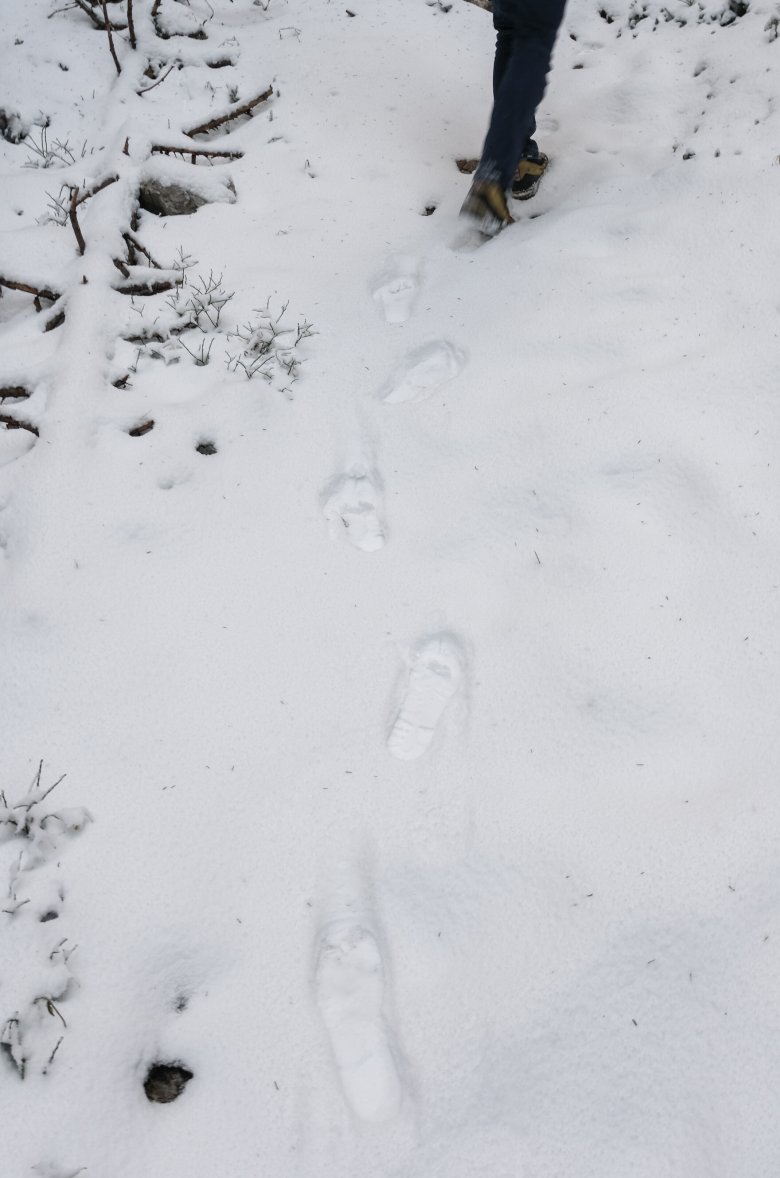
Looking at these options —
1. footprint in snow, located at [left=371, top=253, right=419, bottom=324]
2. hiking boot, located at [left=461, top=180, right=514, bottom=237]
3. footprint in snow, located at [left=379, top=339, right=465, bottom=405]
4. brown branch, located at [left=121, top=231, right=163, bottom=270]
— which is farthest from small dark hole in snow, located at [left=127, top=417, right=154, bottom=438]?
hiking boot, located at [left=461, top=180, right=514, bottom=237]

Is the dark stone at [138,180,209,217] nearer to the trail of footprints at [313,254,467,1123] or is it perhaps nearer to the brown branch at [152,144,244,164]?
the brown branch at [152,144,244,164]

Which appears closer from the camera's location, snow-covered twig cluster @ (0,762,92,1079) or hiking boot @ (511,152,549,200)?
snow-covered twig cluster @ (0,762,92,1079)

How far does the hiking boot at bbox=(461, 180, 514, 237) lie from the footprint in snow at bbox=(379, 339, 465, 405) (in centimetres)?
73

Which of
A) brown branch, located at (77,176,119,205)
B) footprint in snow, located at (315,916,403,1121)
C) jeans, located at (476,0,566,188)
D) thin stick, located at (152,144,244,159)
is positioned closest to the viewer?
footprint in snow, located at (315,916,403,1121)

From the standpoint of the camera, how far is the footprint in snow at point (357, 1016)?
1521 millimetres

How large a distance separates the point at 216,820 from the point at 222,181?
10.1ft

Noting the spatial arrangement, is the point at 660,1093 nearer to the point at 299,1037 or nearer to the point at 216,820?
the point at 299,1037

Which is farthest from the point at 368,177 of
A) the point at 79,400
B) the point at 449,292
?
the point at 79,400

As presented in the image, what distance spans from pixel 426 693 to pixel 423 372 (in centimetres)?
132

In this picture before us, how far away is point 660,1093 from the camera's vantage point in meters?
1.50

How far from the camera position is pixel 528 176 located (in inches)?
140

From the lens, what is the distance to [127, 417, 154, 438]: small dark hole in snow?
2674 mm

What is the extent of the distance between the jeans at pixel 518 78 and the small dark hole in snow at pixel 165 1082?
3.24 metres

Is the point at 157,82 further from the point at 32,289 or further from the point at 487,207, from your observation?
the point at 487,207
